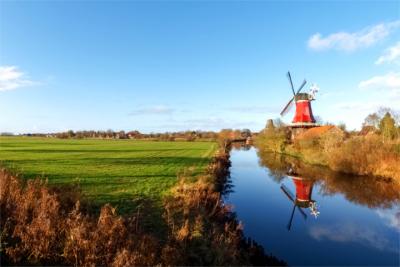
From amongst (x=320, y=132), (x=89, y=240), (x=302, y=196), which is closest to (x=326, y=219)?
(x=302, y=196)

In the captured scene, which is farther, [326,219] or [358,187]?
[358,187]

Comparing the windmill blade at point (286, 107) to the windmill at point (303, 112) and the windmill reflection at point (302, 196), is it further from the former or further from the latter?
the windmill reflection at point (302, 196)

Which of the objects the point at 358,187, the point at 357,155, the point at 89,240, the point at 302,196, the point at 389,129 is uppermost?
the point at 389,129

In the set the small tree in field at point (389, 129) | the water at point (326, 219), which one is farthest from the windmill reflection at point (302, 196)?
the small tree in field at point (389, 129)

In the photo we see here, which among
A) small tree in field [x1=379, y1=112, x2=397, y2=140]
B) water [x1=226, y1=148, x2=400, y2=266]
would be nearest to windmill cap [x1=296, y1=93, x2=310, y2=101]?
small tree in field [x1=379, y1=112, x2=397, y2=140]

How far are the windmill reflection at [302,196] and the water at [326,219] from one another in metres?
0.07

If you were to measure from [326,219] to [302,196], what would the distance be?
5.44 m

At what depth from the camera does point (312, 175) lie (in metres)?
30.2

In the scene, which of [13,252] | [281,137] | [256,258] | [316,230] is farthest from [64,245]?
[281,137]

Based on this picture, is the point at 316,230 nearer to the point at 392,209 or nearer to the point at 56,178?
the point at 392,209

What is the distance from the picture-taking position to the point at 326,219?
16141 mm

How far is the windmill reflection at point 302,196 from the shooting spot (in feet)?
57.6

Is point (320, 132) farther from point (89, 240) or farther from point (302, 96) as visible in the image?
point (89, 240)

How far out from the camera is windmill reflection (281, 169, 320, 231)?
17.6 meters
